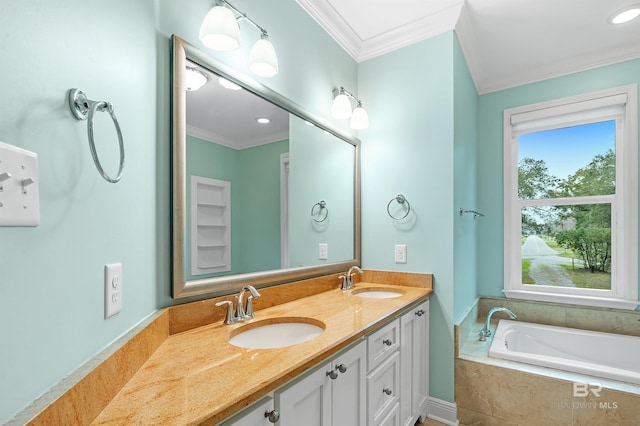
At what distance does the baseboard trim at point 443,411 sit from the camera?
1999 millimetres

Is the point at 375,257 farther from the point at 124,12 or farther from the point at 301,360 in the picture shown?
the point at 124,12

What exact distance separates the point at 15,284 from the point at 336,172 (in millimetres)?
1887

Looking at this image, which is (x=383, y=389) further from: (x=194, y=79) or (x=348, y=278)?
(x=194, y=79)

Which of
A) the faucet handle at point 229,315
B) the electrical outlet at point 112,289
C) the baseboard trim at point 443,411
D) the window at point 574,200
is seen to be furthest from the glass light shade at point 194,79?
the window at point 574,200

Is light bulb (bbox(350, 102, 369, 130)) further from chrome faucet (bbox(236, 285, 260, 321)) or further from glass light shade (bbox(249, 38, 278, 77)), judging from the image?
chrome faucet (bbox(236, 285, 260, 321))

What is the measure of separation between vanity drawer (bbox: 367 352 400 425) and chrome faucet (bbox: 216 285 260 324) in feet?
1.92

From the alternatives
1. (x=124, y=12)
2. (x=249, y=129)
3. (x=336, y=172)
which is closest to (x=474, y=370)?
(x=336, y=172)

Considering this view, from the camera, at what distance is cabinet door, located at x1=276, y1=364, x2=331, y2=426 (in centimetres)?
88

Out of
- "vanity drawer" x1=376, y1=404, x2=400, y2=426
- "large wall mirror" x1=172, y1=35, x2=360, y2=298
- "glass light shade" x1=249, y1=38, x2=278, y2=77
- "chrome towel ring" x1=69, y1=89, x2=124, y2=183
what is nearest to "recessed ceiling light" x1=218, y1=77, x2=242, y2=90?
"large wall mirror" x1=172, y1=35, x2=360, y2=298

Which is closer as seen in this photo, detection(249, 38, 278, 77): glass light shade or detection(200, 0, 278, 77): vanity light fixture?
detection(200, 0, 278, 77): vanity light fixture

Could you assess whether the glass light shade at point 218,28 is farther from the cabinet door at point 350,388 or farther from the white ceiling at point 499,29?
the cabinet door at point 350,388

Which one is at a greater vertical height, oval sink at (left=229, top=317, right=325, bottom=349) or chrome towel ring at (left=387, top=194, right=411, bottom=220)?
chrome towel ring at (left=387, top=194, right=411, bottom=220)

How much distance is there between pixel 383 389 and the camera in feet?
4.85

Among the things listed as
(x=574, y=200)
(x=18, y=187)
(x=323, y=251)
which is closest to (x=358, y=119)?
(x=323, y=251)
